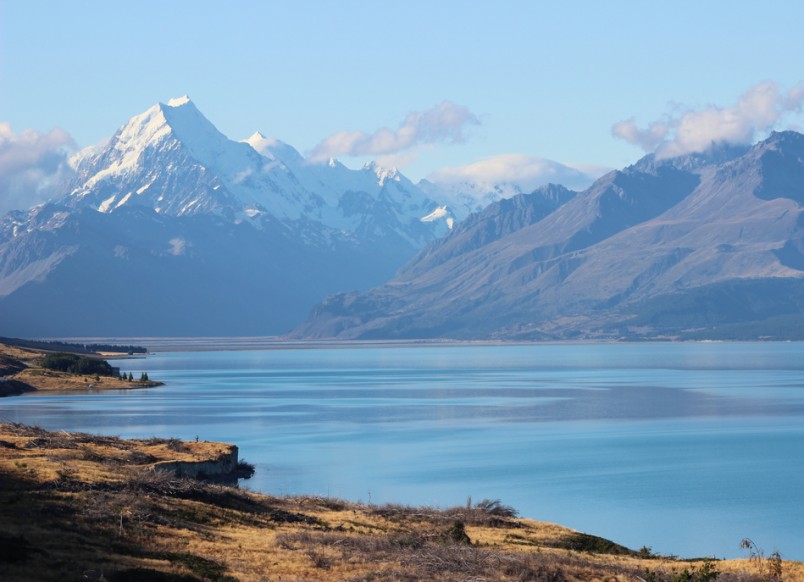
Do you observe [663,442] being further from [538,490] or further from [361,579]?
[361,579]

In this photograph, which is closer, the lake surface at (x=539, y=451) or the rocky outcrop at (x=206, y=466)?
the rocky outcrop at (x=206, y=466)

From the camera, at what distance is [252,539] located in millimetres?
52031

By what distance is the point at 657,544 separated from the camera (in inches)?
2857

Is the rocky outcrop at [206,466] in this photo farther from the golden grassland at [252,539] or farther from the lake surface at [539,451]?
the golden grassland at [252,539]

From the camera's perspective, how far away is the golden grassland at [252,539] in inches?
1738

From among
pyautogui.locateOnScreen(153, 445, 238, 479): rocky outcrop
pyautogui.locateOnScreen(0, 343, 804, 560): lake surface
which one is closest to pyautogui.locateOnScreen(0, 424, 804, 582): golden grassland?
pyautogui.locateOnScreen(153, 445, 238, 479): rocky outcrop

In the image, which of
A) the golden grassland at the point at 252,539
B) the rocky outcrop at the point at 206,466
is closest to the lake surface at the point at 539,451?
the rocky outcrop at the point at 206,466

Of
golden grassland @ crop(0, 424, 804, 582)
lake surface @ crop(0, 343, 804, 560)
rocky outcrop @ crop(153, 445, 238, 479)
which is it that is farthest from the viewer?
lake surface @ crop(0, 343, 804, 560)

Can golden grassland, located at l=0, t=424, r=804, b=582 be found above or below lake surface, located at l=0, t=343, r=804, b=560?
above

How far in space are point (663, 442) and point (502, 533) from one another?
77828mm

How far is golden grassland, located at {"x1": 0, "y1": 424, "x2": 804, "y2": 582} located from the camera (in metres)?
44.2

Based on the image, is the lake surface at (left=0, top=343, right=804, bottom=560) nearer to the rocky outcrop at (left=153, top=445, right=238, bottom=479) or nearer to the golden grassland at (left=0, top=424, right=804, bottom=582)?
the rocky outcrop at (left=153, top=445, right=238, bottom=479)

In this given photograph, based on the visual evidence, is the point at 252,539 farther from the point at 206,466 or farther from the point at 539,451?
the point at 539,451

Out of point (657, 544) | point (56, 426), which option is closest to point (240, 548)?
point (657, 544)
